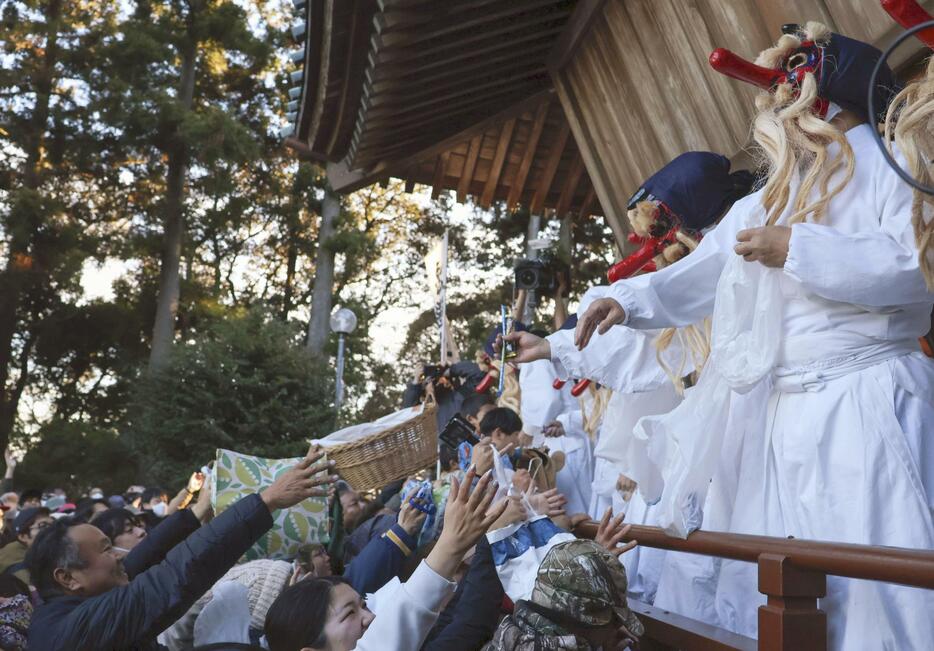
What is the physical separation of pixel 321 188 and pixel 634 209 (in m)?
21.0

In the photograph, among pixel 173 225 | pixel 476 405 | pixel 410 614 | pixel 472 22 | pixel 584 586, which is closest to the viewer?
pixel 584 586

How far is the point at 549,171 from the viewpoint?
696 centimetres

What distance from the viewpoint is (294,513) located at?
382cm

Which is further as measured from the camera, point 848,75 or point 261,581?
point 261,581

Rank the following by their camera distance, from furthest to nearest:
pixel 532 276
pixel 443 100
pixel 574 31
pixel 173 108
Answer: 1. pixel 173 108
2. pixel 532 276
3. pixel 443 100
4. pixel 574 31

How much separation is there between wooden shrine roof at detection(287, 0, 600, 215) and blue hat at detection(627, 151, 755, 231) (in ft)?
5.44

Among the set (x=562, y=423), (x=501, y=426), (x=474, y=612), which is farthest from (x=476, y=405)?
(x=474, y=612)

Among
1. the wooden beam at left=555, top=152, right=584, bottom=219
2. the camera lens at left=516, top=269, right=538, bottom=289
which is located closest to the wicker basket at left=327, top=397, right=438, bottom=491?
the camera lens at left=516, top=269, right=538, bottom=289

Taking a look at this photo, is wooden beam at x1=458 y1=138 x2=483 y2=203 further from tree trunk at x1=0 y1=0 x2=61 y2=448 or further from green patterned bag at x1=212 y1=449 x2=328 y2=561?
tree trunk at x1=0 y1=0 x2=61 y2=448

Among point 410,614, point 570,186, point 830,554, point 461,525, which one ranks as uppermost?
point 570,186

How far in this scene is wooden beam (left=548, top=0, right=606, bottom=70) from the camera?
189 inches

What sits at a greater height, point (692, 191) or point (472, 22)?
point (472, 22)

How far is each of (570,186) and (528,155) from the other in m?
0.54

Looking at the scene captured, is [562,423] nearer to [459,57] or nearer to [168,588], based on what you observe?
[459,57]
